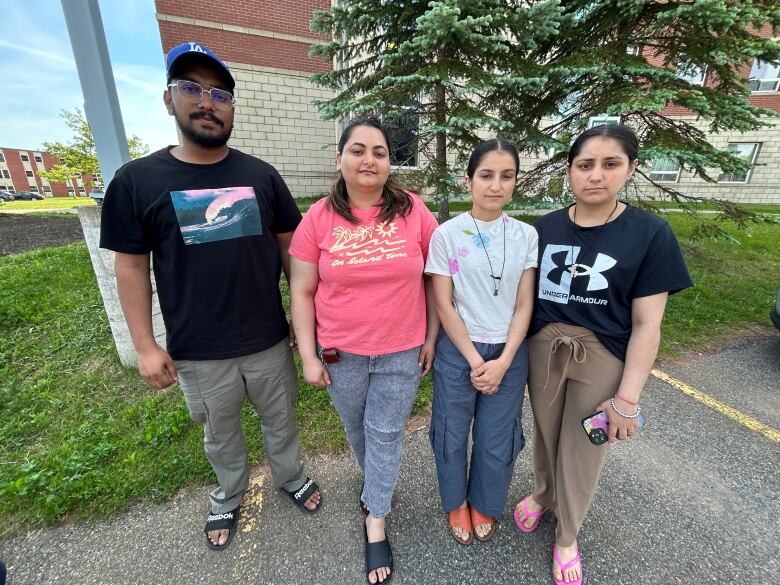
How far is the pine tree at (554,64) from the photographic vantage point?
418 cm

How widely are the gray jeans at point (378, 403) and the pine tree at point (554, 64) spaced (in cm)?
368

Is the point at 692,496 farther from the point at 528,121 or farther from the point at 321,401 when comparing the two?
the point at 528,121

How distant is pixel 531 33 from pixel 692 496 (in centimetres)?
514

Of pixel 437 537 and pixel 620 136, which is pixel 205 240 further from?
pixel 437 537

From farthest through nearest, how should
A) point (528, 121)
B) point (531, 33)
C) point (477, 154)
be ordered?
point (528, 121) < point (531, 33) < point (477, 154)

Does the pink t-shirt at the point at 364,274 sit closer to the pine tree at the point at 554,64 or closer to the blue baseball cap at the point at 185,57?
the blue baseball cap at the point at 185,57

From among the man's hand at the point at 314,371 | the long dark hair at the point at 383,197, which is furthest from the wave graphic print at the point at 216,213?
the man's hand at the point at 314,371

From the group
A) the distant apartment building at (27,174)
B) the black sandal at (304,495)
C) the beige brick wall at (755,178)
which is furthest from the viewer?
the distant apartment building at (27,174)

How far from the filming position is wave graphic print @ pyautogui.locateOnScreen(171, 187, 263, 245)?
5.25ft

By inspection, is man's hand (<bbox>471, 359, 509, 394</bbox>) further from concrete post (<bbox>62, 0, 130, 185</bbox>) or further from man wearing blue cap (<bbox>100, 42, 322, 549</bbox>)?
concrete post (<bbox>62, 0, 130, 185</bbox>)

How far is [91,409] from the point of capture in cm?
308

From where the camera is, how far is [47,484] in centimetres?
Answer: 230

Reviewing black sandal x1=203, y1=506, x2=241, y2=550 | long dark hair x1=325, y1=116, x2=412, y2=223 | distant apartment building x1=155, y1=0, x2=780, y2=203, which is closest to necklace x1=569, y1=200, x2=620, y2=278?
long dark hair x1=325, y1=116, x2=412, y2=223

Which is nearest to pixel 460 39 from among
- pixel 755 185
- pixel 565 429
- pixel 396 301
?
pixel 396 301
